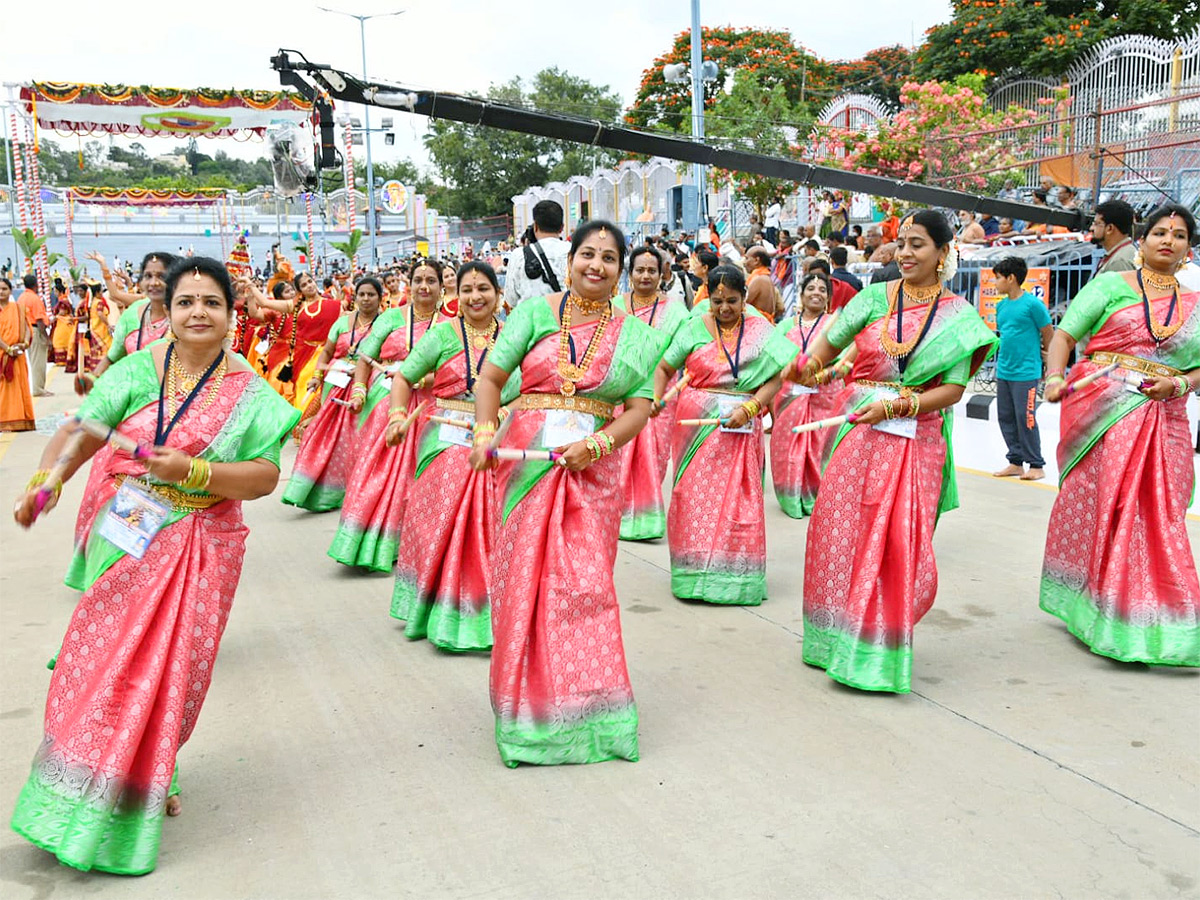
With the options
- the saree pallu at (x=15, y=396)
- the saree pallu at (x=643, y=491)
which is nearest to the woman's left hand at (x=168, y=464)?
the saree pallu at (x=643, y=491)

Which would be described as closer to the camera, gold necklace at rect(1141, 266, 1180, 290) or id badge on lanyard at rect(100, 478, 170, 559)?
id badge on lanyard at rect(100, 478, 170, 559)

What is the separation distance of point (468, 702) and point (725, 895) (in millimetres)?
1760

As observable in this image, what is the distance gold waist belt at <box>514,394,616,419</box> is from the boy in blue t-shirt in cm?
589

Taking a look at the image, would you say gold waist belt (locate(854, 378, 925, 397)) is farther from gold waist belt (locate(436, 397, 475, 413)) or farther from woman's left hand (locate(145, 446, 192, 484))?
woman's left hand (locate(145, 446, 192, 484))

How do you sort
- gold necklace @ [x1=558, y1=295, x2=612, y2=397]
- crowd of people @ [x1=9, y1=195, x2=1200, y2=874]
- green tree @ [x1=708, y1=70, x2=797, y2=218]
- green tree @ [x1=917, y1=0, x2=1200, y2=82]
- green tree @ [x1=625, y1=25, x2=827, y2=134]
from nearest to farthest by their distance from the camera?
crowd of people @ [x1=9, y1=195, x2=1200, y2=874] < gold necklace @ [x1=558, y1=295, x2=612, y2=397] < green tree @ [x1=708, y1=70, x2=797, y2=218] < green tree @ [x1=917, y1=0, x2=1200, y2=82] < green tree @ [x1=625, y1=25, x2=827, y2=134]

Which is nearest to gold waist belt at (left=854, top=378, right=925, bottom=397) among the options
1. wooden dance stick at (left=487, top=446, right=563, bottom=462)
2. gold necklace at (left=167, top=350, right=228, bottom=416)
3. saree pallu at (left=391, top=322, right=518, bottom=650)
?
saree pallu at (left=391, top=322, right=518, bottom=650)

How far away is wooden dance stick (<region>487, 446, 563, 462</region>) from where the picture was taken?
379 centimetres

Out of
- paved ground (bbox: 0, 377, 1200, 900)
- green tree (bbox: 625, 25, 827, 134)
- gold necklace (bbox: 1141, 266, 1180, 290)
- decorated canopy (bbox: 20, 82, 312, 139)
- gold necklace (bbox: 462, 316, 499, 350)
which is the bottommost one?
paved ground (bbox: 0, 377, 1200, 900)

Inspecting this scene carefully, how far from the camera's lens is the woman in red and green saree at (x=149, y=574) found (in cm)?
312

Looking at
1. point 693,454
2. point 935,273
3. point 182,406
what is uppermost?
point 935,273

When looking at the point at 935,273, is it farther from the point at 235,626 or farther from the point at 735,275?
the point at 235,626

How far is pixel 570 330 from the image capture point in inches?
160

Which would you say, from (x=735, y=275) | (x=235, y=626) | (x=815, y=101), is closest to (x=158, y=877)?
(x=235, y=626)

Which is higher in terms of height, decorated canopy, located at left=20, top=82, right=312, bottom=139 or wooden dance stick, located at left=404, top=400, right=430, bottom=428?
decorated canopy, located at left=20, top=82, right=312, bottom=139
